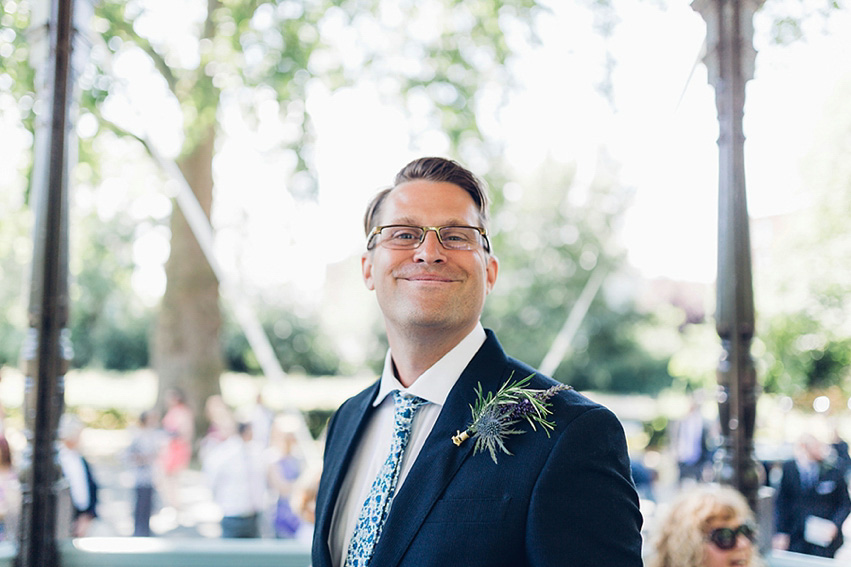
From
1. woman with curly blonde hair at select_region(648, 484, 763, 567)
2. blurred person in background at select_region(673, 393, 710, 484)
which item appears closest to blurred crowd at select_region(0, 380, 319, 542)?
woman with curly blonde hair at select_region(648, 484, 763, 567)

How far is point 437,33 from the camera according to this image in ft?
28.4

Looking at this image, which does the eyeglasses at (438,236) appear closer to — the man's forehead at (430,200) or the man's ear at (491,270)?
the man's forehead at (430,200)

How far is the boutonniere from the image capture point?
1353mm

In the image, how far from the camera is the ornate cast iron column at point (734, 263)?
3.29m

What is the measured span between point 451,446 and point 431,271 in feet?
1.30

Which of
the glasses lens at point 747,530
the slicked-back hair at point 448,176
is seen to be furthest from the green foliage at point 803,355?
the slicked-back hair at point 448,176

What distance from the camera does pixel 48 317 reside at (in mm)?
3271

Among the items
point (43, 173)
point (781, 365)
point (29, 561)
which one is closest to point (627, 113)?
point (781, 365)

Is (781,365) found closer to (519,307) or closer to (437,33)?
(437,33)

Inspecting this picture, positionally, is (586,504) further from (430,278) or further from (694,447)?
(694,447)

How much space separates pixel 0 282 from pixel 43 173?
16.9m

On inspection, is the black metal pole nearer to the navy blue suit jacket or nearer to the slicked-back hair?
the slicked-back hair

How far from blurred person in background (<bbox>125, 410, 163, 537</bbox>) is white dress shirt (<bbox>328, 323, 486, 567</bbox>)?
20.2ft

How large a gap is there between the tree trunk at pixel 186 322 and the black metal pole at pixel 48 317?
21.5 ft
